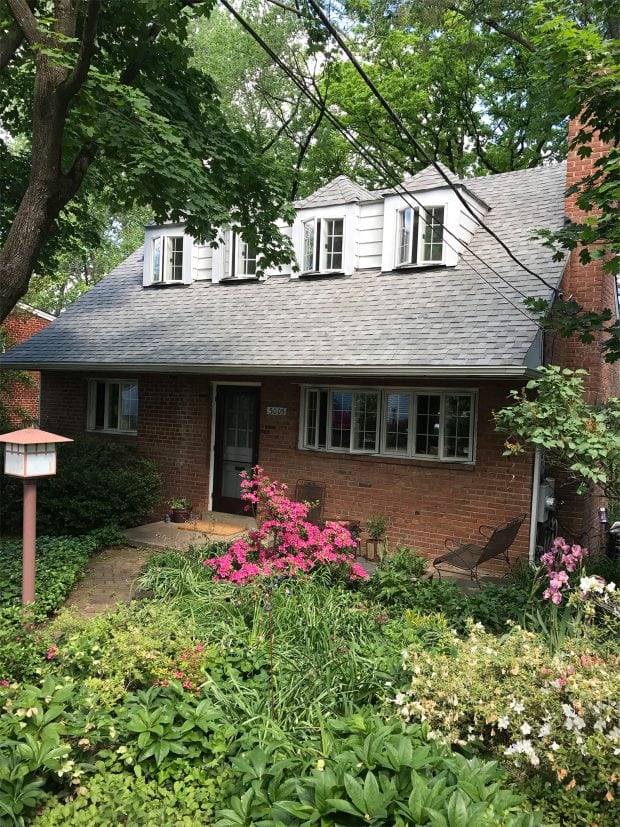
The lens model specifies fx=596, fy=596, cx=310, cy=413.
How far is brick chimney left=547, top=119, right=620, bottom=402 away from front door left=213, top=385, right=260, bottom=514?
4.98 meters

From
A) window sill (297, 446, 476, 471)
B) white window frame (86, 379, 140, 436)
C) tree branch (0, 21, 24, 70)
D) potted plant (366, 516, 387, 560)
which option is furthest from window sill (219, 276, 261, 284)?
potted plant (366, 516, 387, 560)

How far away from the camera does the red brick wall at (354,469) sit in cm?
779

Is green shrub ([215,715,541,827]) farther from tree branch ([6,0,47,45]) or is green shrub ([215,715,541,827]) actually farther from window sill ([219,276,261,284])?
window sill ([219,276,261,284])

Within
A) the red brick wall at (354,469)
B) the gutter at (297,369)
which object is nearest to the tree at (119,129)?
the gutter at (297,369)

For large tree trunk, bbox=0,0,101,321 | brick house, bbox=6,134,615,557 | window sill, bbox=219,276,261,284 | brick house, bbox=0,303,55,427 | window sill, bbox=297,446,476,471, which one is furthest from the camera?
brick house, bbox=0,303,55,427

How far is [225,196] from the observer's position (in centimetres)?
875

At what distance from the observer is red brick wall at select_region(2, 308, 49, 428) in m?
18.8

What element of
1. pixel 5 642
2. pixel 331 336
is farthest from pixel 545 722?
pixel 331 336

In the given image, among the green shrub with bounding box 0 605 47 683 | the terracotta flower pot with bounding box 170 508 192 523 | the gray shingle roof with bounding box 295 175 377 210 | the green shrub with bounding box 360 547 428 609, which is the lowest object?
the terracotta flower pot with bounding box 170 508 192 523

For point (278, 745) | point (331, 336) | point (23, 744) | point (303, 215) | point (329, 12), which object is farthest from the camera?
point (303, 215)

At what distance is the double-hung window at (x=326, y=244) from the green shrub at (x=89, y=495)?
4707 mm

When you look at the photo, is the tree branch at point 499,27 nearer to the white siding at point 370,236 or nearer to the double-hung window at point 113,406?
the white siding at point 370,236

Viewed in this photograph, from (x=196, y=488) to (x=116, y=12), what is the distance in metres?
7.15

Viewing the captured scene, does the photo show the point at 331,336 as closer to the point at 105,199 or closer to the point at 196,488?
the point at 196,488
